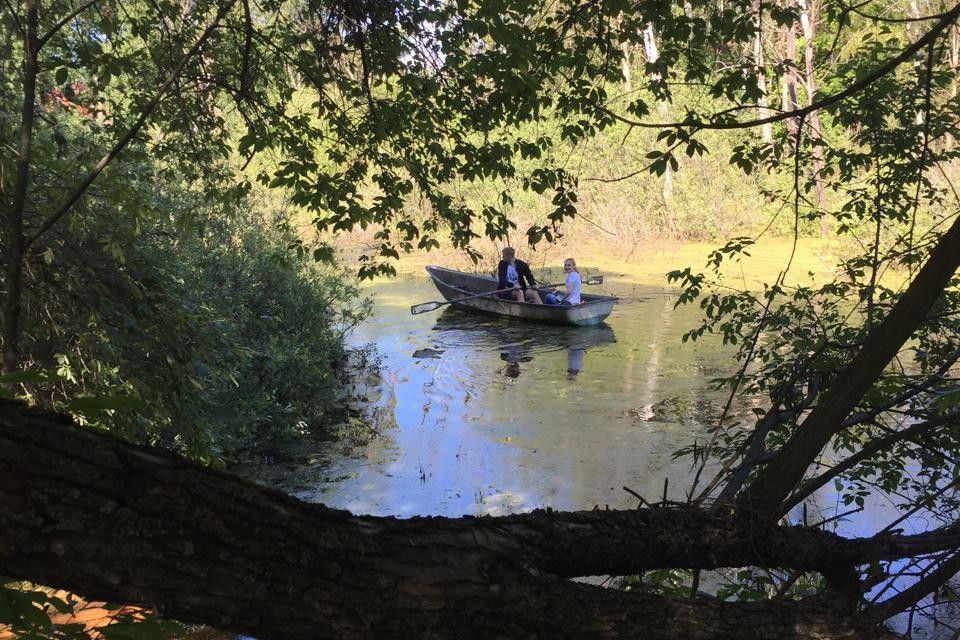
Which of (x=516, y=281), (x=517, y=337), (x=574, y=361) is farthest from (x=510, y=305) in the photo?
(x=574, y=361)

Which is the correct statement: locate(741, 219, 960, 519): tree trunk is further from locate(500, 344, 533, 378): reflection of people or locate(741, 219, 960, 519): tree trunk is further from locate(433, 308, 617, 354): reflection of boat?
locate(433, 308, 617, 354): reflection of boat

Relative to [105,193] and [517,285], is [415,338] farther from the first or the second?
[105,193]

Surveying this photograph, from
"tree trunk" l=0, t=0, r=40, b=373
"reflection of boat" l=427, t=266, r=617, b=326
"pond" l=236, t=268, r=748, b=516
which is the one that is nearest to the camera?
"tree trunk" l=0, t=0, r=40, b=373

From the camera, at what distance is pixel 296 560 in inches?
39.2

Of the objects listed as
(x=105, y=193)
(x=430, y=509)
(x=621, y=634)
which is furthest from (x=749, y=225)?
(x=621, y=634)

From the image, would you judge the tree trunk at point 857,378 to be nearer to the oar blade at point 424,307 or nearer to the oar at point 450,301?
the oar at point 450,301

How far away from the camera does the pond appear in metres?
6.38

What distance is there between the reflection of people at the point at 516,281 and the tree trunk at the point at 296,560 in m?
11.7

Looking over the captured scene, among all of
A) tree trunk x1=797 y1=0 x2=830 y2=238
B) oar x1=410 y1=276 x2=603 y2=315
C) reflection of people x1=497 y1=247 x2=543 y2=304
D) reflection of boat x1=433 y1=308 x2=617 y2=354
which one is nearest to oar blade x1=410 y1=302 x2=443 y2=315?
oar x1=410 y1=276 x2=603 y2=315

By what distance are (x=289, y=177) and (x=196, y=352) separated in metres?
1.04

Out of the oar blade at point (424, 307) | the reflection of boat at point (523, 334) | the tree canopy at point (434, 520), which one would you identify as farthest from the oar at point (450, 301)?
the tree canopy at point (434, 520)

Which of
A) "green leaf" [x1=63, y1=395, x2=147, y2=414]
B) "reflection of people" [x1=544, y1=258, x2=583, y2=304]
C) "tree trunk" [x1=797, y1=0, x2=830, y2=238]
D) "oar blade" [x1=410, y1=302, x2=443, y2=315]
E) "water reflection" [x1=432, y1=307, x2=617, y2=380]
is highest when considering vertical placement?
"tree trunk" [x1=797, y1=0, x2=830, y2=238]

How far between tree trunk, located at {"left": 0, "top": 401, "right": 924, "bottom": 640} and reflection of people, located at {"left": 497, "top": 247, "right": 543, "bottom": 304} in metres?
11.7

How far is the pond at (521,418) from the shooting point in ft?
20.9
